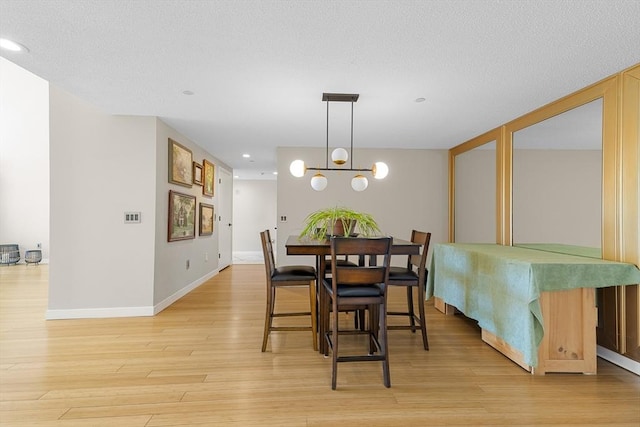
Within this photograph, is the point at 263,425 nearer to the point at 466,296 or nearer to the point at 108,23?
the point at 466,296

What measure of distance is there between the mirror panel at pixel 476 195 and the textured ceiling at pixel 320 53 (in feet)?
2.94

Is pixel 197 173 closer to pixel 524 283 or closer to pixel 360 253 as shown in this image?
pixel 360 253

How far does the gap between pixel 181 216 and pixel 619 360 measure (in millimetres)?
4785

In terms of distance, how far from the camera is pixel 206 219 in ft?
17.6

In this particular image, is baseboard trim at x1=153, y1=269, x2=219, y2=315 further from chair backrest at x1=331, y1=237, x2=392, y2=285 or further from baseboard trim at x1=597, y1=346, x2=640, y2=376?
baseboard trim at x1=597, y1=346, x2=640, y2=376

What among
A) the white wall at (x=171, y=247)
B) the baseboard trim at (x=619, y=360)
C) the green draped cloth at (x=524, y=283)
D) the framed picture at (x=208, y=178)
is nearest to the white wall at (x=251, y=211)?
the framed picture at (x=208, y=178)

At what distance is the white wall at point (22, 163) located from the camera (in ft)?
23.6

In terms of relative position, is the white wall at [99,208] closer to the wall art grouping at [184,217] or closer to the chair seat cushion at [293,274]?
the wall art grouping at [184,217]

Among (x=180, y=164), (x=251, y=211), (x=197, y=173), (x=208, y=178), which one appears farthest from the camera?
(x=251, y=211)

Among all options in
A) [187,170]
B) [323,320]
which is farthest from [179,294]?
[323,320]

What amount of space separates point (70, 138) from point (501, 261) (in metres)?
4.56

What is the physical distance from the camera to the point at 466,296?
307cm

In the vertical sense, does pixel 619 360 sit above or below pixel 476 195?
below

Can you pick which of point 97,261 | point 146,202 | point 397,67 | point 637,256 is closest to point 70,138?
point 146,202
